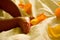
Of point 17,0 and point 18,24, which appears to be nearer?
point 18,24

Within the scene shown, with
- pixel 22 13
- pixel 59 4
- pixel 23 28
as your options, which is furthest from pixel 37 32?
pixel 59 4

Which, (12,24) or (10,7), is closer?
(12,24)

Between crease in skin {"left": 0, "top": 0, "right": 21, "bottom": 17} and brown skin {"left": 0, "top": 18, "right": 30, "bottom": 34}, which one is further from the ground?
crease in skin {"left": 0, "top": 0, "right": 21, "bottom": 17}

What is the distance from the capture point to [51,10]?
1250 mm

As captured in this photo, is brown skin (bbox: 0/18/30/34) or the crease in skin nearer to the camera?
brown skin (bbox: 0/18/30/34)

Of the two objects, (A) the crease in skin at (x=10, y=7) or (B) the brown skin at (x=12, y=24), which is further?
(A) the crease in skin at (x=10, y=7)

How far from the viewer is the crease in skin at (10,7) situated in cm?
109

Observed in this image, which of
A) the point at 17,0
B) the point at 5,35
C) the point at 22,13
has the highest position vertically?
the point at 17,0

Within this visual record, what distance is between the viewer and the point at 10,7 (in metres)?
1.10

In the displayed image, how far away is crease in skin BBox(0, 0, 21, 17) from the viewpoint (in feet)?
3.59

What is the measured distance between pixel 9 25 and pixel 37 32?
192mm

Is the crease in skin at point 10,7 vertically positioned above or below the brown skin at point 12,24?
above

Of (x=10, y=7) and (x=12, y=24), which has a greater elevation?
(x=10, y=7)

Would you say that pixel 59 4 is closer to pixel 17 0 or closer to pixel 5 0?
pixel 17 0
